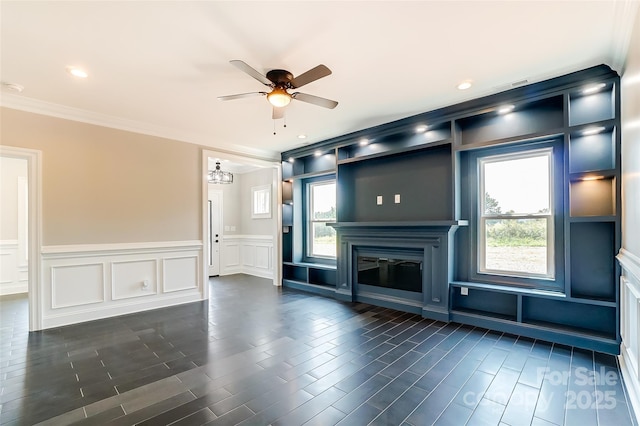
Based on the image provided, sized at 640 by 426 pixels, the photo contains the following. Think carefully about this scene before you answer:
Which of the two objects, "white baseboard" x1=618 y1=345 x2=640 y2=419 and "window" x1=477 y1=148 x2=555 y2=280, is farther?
"window" x1=477 y1=148 x2=555 y2=280

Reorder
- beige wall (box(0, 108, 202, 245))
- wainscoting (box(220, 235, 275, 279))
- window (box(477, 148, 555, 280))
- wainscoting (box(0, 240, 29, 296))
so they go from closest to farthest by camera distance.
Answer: window (box(477, 148, 555, 280)) < beige wall (box(0, 108, 202, 245)) < wainscoting (box(0, 240, 29, 296)) < wainscoting (box(220, 235, 275, 279))

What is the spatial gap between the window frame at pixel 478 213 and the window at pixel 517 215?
1.5 inches

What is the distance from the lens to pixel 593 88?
2.99 metres

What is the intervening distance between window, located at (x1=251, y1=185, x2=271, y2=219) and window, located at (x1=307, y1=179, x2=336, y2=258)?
1400 millimetres

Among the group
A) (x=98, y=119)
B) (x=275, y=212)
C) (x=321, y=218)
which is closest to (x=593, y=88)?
(x=321, y=218)

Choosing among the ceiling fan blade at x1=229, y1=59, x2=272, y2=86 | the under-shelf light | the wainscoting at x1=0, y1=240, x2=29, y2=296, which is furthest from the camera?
the wainscoting at x1=0, y1=240, x2=29, y2=296

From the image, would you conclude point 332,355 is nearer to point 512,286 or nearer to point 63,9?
point 512,286

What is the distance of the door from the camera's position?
24.7 feet

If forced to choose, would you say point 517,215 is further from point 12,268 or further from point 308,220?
point 12,268

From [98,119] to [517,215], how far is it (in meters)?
5.62

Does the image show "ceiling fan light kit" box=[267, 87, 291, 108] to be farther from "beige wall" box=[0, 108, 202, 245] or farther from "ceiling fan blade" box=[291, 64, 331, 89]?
"beige wall" box=[0, 108, 202, 245]

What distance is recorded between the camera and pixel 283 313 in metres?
4.27

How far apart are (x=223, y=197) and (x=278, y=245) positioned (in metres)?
2.48

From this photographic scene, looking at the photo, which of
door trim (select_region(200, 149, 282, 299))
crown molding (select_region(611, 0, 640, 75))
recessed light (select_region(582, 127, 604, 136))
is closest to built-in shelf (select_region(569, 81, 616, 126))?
recessed light (select_region(582, 127, 604, 136))
